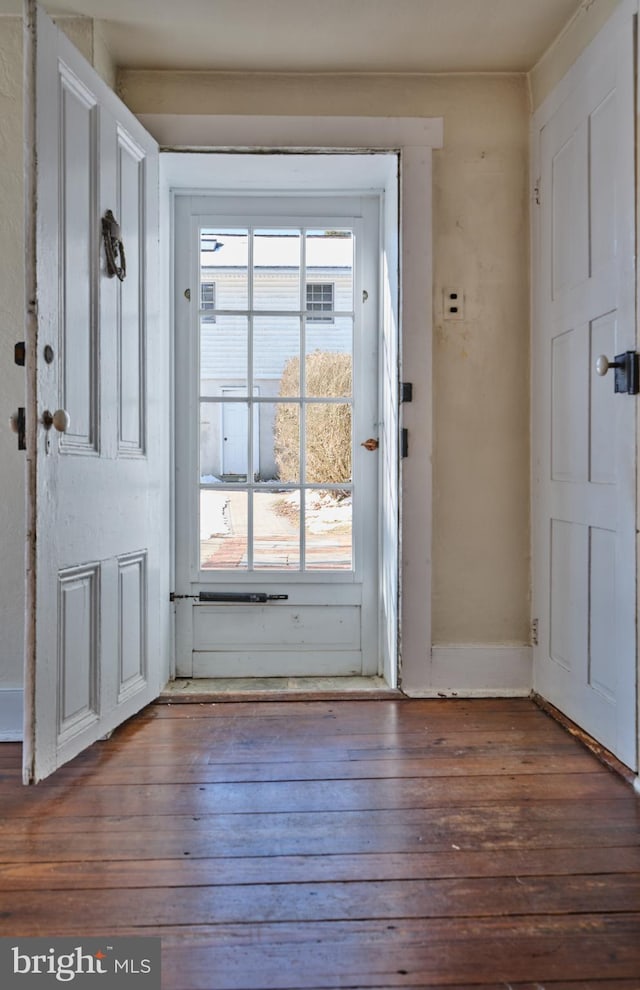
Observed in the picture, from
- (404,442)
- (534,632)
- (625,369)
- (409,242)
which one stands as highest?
(409,242)

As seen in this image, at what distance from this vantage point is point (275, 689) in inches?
103

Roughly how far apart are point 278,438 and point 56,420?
48.5 inches

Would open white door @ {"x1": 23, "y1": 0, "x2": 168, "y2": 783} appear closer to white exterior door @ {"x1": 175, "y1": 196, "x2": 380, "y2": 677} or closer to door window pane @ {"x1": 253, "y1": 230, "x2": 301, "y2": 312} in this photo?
white exterior door @ {"x1": 175, "y1": 196, "x2": 380, "y2": 677}

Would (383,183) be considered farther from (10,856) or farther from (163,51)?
(10,856)

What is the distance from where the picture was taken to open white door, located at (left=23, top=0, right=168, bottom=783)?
171 centimetres

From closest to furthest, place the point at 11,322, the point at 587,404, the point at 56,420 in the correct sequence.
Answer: the point at 56,420 < the point at 587,404 < the point at 11,322

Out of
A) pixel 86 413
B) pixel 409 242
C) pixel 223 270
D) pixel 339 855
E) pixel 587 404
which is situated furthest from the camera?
pixel 223 270

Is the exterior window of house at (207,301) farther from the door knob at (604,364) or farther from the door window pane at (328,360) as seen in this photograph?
the door knob at (604,364)

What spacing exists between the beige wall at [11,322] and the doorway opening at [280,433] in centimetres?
71

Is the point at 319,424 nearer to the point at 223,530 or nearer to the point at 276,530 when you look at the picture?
the point at 276,530

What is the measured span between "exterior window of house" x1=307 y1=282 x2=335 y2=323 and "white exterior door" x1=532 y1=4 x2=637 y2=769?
2.74 ft

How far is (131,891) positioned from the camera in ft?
4.34

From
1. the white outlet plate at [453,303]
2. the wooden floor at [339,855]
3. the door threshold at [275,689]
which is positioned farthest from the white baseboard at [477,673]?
the white outlet plate at [453,303]

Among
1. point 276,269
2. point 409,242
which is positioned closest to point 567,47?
point 409,242
